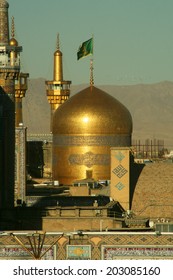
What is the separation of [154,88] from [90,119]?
105m

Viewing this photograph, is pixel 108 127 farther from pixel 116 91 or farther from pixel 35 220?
pixel 116 91

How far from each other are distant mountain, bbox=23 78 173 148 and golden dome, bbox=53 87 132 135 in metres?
65.7

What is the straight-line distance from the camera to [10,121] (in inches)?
1484

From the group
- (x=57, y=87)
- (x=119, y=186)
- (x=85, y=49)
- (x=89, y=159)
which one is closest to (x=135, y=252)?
(x=119, y=186)

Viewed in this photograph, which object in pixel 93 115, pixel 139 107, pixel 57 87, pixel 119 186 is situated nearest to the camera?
pixel 119 186

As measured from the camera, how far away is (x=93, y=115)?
55.9 metres

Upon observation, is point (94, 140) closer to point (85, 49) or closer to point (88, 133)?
point (88, 133)

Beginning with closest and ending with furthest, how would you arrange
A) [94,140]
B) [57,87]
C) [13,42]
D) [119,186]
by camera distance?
[119,186], [94,140], [13,42], [57,87]

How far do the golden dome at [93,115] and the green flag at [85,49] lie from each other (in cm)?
135

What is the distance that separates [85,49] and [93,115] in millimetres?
A: 2630

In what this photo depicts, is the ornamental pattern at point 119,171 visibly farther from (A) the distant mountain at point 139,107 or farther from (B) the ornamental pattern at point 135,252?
(A) the distant mountain at point 139,107

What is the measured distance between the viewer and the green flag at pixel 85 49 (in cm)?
5616

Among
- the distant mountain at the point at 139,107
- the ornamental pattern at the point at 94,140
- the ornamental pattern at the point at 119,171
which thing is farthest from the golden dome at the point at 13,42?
the distant mountain at the point at 139,107
